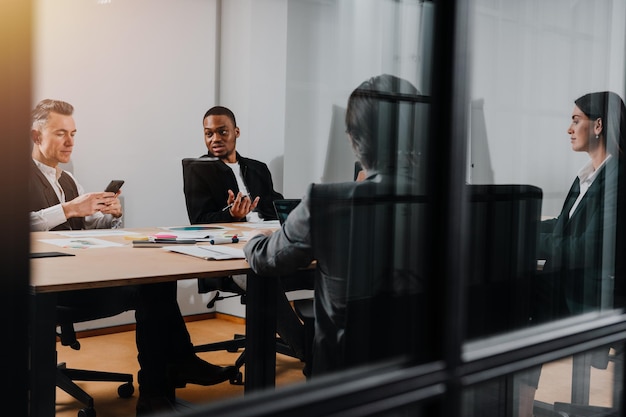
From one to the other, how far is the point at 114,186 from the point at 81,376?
1386 millimetres

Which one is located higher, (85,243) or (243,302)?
(85,243)

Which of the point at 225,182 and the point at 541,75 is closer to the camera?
the point at 541,75

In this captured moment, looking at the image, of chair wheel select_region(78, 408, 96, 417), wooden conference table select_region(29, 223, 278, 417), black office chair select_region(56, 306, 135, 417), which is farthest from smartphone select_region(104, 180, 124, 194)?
wooden conference table select_region(29, 223, 278, 417)

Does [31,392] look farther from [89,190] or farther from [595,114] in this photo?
[89,190]

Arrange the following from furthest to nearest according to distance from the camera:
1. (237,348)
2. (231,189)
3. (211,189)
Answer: (211,189), (231,189), (237,348)

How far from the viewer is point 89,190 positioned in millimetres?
3908

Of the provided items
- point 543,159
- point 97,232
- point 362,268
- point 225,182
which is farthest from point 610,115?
point 97,232

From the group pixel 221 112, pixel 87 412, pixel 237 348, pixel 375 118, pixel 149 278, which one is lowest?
pixel 87 412

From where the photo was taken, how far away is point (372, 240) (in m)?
1.23

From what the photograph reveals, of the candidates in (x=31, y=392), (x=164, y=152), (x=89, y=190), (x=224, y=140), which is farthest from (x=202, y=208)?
(x=31, y=392)

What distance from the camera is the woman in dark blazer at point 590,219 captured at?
1.61 m

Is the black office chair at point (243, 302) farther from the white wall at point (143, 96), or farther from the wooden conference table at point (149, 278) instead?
the white wall at point (143, 96)

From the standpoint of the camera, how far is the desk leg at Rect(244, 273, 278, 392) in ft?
4.90

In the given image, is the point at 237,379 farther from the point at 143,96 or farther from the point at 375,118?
the point at 143,96
